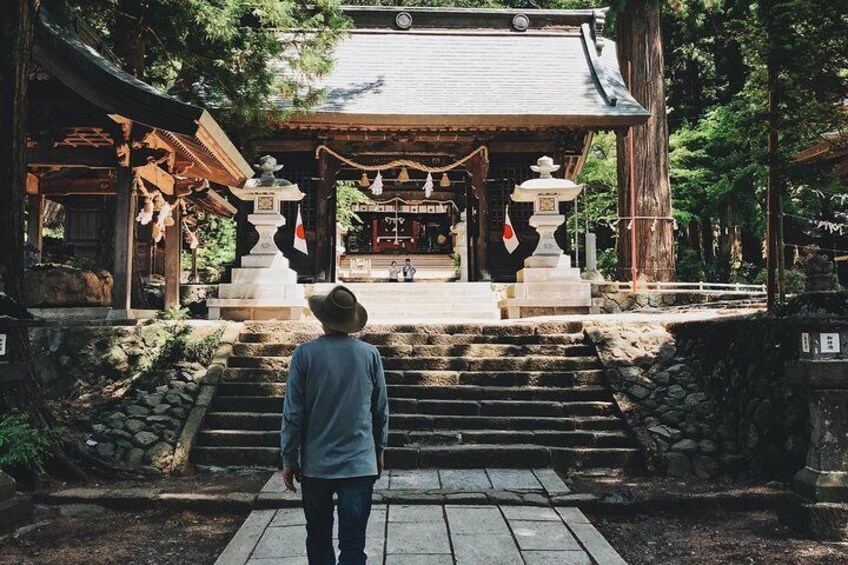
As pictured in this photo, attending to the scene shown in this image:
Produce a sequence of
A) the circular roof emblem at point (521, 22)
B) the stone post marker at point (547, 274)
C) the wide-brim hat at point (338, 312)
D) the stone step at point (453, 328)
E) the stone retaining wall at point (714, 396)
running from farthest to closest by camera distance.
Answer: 1. the circular roof emblem at point (521, 22)
2. the stone post marker at point (547, 274)
3. the stone step at point (453, 328)
4. the stone retaining wall at point (714, 396)
5. the wide-brim hat at point (338, 312)

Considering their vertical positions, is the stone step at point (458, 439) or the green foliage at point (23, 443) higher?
the green foliage at point (23, 443)

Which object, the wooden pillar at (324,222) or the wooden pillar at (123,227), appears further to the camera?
the wooden pillar at (324,222)

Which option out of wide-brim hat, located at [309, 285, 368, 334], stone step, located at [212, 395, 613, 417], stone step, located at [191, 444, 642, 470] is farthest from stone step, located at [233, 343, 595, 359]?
wide-brim hat, located at [309, 285, 368, 334]

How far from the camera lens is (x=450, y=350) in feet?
24.4

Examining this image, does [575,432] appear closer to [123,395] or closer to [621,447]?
[621,447]

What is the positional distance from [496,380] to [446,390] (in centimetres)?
62

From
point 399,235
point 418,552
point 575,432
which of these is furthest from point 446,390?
point 399,235

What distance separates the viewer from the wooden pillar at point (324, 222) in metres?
13.3

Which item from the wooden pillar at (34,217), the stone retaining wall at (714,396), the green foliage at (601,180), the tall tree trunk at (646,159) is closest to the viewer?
the stone retaining wall at (714,396)

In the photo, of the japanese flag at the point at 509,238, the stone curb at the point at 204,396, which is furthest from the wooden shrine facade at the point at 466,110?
the stone curb at the point at 204,396

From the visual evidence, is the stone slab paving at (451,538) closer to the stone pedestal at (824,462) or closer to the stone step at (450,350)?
the stone pedestal at (824,462)

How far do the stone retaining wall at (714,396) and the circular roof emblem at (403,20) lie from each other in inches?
462

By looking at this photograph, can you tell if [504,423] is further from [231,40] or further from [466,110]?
[466,110]

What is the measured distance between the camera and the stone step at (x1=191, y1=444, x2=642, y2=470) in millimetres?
5641
